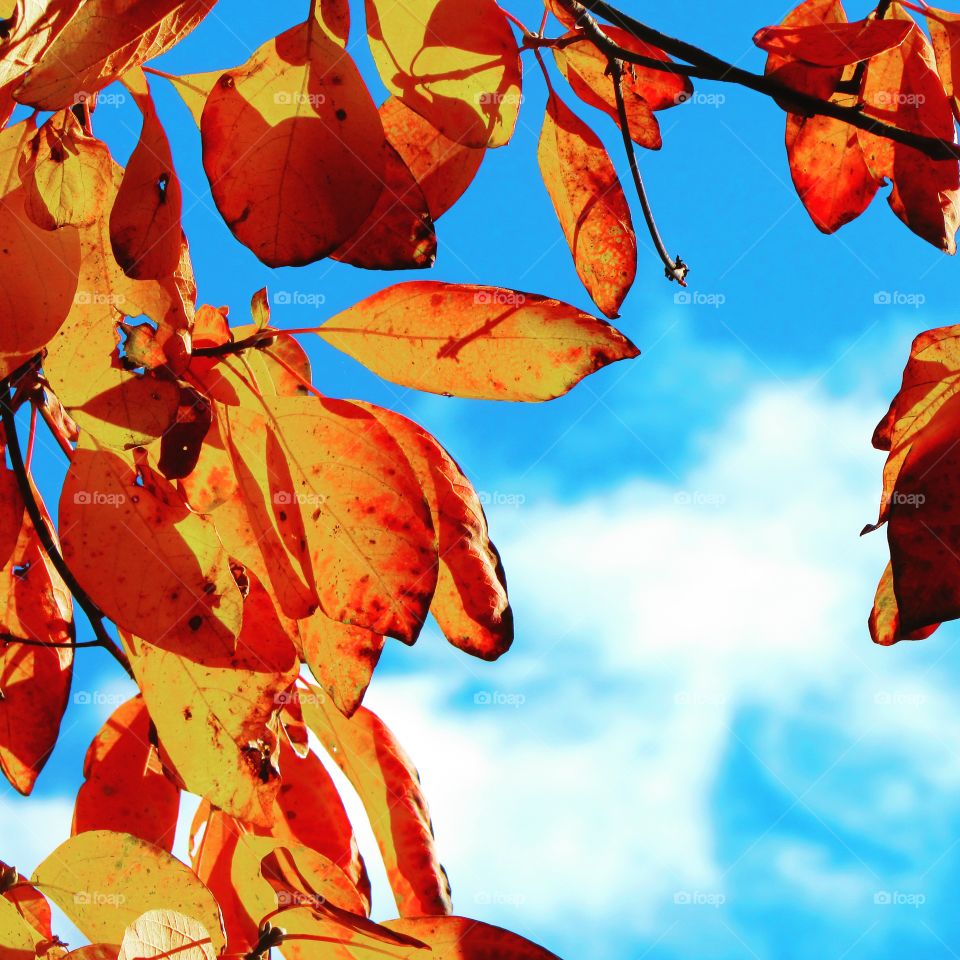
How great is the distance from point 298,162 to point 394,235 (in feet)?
0.30

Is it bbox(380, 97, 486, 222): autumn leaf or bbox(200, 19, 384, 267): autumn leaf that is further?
bbox(380, 97, 486, 222): autumn leaf

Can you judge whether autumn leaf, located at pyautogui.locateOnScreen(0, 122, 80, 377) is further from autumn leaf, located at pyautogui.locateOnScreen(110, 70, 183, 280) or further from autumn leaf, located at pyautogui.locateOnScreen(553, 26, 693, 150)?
autumn leaf, located at pyautogui.locateOnScreen(553, 26, 693, 150)

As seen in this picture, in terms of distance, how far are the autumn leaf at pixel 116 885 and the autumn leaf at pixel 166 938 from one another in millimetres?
29

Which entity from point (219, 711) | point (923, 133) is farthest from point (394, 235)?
point (923, 133)

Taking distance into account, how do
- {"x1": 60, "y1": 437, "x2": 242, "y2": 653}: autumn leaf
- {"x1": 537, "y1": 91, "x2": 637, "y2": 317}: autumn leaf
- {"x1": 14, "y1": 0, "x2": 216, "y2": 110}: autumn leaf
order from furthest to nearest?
{"x1": 537, "y1": 91, "x2": 637, "y2": 317}: autumn leaf → {"x1": 60, "y1": 437, "x2": 242, "y2": 653}: autumn leaf → {"x1": 14, "y1": 0, "x2": 216, "y2": 110}: autumn leaf

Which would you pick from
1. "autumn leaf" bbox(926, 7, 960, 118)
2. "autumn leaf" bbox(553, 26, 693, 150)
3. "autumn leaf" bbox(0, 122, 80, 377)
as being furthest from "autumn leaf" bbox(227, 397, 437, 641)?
"autumn leaf" bbox(926, 7, 960, 118)

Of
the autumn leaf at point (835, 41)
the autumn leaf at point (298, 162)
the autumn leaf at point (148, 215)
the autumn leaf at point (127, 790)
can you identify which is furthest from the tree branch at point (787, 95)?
the autumn leaf at point (127, 790)

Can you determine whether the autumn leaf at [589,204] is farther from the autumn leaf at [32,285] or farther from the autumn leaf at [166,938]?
the autumn leaf at [166,938]

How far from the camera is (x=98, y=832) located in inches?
28.1

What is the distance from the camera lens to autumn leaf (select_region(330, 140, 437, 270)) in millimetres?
648

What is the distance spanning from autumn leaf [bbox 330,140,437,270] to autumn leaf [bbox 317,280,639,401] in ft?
0.15

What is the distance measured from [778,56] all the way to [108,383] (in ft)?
1.78

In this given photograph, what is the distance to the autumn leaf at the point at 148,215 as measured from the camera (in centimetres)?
57

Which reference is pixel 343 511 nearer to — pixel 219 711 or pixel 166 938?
pixel 219 711
